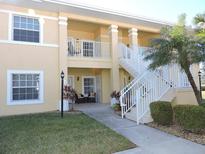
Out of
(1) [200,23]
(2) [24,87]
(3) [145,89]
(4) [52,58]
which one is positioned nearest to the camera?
(1) [200,23]

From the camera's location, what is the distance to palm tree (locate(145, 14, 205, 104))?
8.03 metres

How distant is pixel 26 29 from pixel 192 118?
9669mm

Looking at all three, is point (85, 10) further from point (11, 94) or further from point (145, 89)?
point (11, 94)

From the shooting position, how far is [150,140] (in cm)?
664

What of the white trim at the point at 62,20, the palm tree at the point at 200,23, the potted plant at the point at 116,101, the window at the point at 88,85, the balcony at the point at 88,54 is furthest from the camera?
the window at the point at 88,85

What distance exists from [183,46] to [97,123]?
187 inches

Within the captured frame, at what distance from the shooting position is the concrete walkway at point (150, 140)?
571 centimetres

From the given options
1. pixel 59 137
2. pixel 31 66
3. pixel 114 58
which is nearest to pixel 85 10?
pixel 114 58

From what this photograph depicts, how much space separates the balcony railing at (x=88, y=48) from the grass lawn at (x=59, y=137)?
6068mm

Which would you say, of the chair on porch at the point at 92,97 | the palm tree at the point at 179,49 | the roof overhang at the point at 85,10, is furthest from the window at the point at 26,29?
the palm tree at the point at 179,49

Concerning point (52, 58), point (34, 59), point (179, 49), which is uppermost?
point (52, 58)

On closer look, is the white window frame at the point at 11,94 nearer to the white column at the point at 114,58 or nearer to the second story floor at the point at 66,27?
the second story floor at the point at 66,27

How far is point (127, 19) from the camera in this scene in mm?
13750

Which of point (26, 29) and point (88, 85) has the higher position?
point (26, 29)
